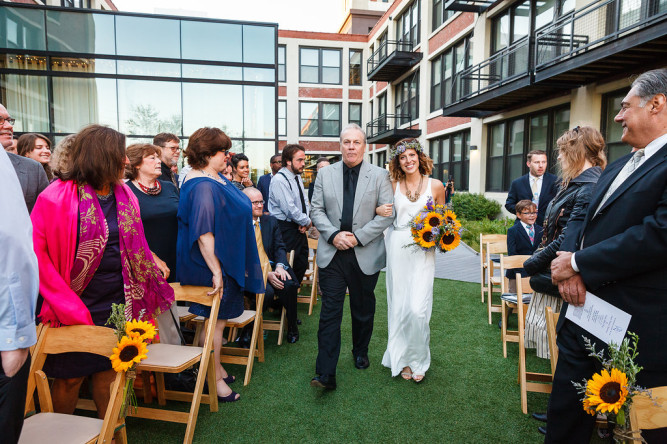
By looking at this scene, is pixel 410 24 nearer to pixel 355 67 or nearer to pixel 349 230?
pixel 355 67

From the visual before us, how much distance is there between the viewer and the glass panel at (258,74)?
13.4 metres

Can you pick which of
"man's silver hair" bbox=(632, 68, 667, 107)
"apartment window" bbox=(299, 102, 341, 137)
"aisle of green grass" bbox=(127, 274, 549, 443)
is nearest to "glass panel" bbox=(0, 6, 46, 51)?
"aisle of green grass" bbox=(127, 274, 549, 443)

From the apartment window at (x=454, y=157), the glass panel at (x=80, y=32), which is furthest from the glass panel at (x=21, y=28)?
the apartment window at (x=454, y=157)

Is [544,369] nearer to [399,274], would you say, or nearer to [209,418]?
[399,274]

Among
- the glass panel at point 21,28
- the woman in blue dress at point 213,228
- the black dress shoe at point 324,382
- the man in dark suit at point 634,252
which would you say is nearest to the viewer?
the man in dark suit at point 634,252

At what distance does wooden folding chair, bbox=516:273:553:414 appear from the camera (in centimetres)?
320

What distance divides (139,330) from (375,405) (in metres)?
2.05

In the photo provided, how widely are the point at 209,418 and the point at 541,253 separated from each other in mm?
2780

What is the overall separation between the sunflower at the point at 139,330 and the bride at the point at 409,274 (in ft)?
7.17

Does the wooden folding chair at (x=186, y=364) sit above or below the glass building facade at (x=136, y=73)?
below

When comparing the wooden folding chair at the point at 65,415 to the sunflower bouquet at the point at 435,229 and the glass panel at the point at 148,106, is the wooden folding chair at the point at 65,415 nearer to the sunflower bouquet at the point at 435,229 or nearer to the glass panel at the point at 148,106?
the sunflower bouquet at the point at 435,229

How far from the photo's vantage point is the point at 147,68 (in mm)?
12680

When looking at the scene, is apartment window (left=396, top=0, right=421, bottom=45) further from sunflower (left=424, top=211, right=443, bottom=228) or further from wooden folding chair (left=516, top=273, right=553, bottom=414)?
wooden folding chair (left=516, top=273, right=553, bottom=414)

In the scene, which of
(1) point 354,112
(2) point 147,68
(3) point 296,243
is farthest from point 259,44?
(1) point 354,112
